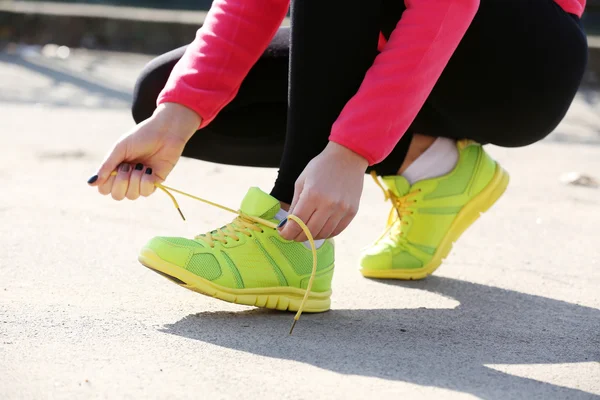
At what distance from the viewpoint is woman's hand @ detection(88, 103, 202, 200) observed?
139 centimetres

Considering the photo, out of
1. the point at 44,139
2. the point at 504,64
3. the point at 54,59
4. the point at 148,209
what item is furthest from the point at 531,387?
the point at 54,59

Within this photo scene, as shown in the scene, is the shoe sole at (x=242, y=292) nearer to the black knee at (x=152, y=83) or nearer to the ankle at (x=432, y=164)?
the ankle at (x=432, y=164)

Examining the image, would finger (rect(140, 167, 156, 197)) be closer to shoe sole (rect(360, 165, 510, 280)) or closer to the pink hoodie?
the pink hoodie

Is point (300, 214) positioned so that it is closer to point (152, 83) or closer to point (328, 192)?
point (328, 192)

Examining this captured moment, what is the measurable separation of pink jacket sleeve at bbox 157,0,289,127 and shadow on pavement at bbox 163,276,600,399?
0.36 m

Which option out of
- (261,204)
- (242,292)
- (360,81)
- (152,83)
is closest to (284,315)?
(242,292)

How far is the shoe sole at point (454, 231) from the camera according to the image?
1.75 metres

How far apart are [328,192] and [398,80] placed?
19cm

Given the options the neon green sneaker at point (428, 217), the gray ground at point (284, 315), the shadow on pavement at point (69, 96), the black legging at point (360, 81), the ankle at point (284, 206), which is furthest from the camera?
the shadow on pavement at point (69, 96)

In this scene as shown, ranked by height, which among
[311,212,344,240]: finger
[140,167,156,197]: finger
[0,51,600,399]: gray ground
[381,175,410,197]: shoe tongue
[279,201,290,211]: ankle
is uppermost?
[311,212,344,240]: finger

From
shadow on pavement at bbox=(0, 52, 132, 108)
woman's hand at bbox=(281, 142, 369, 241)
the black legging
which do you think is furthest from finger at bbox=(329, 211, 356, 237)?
shadow on pavement at bbox=(0, 52, 132, 108)

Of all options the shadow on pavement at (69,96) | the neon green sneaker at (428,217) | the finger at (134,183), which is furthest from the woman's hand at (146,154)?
the shadow on pavement at (69,96)

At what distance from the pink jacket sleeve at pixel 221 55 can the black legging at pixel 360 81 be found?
0.15m

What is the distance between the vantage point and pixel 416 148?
1754 millimetres
